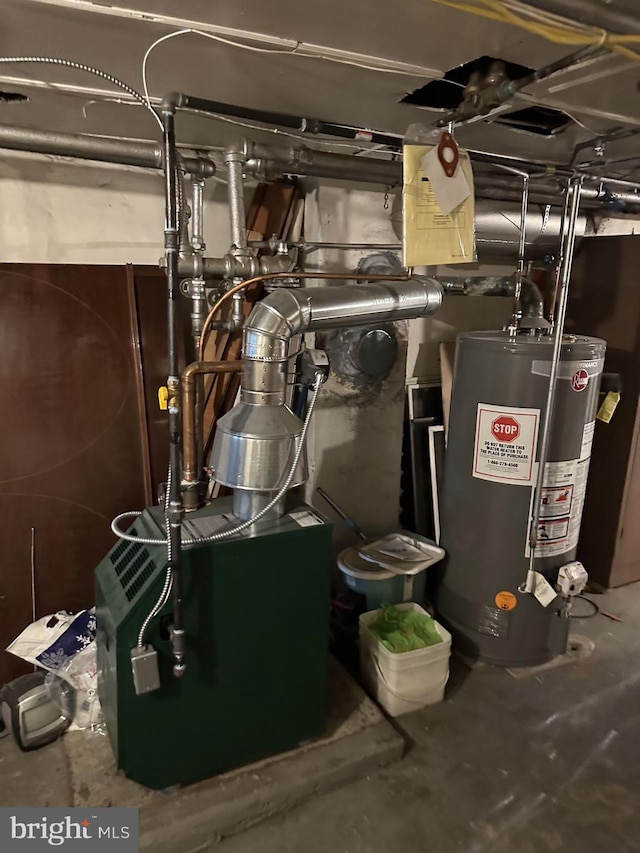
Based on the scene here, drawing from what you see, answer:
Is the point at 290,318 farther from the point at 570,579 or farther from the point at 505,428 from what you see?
the point at 570,579

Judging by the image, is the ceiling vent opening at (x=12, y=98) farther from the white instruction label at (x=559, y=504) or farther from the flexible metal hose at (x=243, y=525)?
the white instruction label at (x=559, y=504)

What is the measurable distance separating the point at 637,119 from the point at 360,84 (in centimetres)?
99

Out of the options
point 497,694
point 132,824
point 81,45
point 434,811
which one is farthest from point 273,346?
point 497,694

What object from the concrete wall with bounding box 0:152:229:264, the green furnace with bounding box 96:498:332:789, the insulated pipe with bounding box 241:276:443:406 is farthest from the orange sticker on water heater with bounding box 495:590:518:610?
the concrete wall with bounding box 0:152:229:264

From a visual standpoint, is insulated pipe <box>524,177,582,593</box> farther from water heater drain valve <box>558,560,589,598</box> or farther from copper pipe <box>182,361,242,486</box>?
copper pipe <box>182,361,242,486</box>

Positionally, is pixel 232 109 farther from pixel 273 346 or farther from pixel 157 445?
pixel 157 445

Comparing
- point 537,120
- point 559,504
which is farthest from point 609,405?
point 537,120

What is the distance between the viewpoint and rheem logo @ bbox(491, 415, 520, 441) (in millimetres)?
2059

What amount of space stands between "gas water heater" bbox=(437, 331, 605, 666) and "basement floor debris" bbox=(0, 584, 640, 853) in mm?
297

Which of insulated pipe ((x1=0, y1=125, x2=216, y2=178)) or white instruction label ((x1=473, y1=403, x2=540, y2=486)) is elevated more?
insulated pipe ((x1=0, y1=125, x2=216, y2=178))

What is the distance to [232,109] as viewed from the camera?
A: 62.2 inches

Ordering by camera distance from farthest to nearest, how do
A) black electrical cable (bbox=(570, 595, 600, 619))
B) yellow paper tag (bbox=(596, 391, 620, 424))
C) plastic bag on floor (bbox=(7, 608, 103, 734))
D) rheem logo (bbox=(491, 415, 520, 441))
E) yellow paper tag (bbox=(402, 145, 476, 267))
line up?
black electrical cable (bbox=(570, 595, 600, 619)), yellow paper tag (bbox=(596, 391, 620, 424)), rheem logo (bbox=(491, 415, 520, 441)), plastic bag on floor (bbox=(7, 608, 103, 734)), yellow paper tag (bbox=(402, 145, 476, 267))

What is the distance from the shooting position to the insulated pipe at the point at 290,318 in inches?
60.7

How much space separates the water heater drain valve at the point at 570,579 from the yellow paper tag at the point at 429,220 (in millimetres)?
1260
